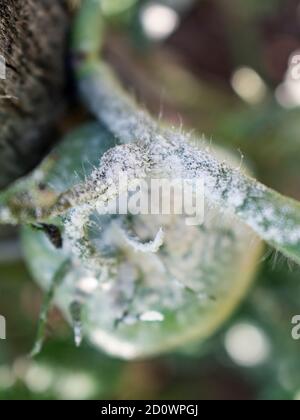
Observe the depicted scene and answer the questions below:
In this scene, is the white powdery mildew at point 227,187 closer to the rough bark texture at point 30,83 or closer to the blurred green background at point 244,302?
the rough bark texture at point 30,83

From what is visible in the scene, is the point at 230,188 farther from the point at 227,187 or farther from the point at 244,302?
the point at 244,302

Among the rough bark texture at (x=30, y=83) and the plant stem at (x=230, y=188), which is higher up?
the rough bark texture at (x=30, y=83)

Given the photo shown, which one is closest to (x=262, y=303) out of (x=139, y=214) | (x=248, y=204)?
(x=139, y=214)

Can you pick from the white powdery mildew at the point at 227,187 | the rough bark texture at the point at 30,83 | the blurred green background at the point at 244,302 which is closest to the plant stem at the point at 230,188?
the white powdery mildew at the point at 227,187

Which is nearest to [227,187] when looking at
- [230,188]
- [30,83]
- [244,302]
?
[230,188]

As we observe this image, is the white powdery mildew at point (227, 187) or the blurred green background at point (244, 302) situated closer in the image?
the white powdery mildew at point (227, 187)
